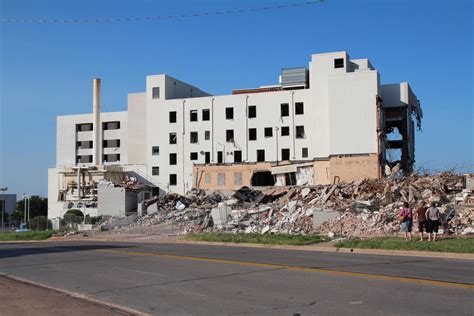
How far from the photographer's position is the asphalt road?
10383mm

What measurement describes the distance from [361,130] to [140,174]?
33.5 metres

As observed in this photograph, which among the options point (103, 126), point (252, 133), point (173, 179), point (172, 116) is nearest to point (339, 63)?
point (252, 133)

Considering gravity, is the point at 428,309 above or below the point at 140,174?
below

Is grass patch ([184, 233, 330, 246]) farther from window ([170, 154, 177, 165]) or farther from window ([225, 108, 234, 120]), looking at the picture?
window ([170, 154, 177, 165])

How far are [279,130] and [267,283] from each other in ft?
214

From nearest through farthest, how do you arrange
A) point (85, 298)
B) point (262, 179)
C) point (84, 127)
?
point (85, 298) → point (262, 179) → point (84, 127)

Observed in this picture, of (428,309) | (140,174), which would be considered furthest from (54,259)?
(140,174)

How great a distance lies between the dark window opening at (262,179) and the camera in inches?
2955

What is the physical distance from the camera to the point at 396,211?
1334 inches

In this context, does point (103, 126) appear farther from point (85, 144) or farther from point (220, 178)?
point (220, 178)

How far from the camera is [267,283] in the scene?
13531mm

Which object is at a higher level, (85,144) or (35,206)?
(85,144)

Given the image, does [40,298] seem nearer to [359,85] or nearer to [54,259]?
[54,259]

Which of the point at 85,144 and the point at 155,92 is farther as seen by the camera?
the point at 85,144
